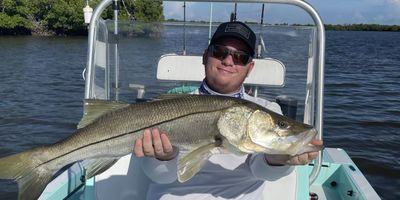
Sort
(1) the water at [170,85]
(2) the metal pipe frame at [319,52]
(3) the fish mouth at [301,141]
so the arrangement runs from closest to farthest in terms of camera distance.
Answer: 1. (3) the fish mouth at [301,141]
2. (2) the metal pipe frame at [319,52]
3. (1) the water at [170,85]

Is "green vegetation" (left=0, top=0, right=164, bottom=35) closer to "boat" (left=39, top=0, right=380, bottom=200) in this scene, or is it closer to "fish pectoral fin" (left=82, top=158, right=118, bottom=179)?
"boat" (left=39, top=0, right=380, bottom=200)

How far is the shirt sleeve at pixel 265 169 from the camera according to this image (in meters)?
2.92

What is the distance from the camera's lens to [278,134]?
8.42 feet

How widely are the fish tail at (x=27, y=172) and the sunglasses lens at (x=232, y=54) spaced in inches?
50.9

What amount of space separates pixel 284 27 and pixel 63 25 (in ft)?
212

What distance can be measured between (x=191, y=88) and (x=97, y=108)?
77.5 inches

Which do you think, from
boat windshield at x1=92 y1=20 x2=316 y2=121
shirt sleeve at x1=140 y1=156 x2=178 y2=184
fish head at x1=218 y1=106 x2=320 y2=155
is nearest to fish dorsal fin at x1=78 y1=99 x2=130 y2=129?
shirt sleeve at x1=140 y1=156 x2=178 y2=184

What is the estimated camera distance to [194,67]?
4.76 metres

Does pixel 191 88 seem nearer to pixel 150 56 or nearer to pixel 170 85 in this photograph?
pixel 170 85

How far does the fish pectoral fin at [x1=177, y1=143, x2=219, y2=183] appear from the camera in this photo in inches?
101

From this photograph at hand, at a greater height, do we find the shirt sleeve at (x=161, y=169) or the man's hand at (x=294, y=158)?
the man's hand at (x=294, y=158)

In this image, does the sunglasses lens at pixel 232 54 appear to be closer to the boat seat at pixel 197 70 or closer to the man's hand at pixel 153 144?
the man's hand at pixel 153 144

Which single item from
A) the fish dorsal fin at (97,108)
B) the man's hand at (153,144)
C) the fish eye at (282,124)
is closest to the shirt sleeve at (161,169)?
the man's hand at (153,144)

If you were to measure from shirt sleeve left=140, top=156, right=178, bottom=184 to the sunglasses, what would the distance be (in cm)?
76
